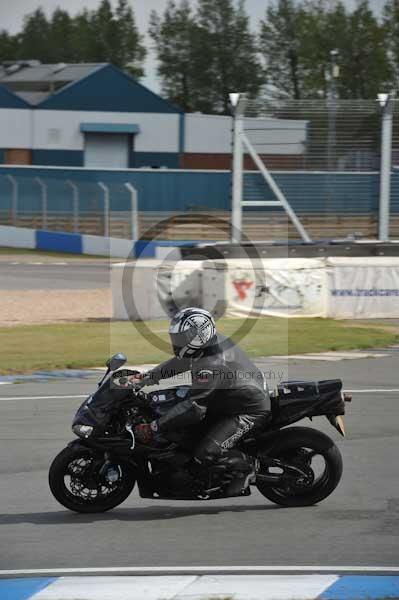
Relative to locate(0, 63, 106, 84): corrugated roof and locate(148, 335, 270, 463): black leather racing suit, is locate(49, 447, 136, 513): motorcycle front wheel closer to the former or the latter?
locate(148, 335, 270, 463): black leather racing suit

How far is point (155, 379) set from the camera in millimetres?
7320

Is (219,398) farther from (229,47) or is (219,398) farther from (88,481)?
(229,47)

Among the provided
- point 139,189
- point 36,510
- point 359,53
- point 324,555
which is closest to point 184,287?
point 36,510

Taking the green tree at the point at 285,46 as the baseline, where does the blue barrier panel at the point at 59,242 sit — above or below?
below

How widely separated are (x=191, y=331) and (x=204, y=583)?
1.87 m

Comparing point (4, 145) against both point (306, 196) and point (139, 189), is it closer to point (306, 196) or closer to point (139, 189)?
point (139, 189)

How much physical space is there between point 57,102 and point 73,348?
40.8m

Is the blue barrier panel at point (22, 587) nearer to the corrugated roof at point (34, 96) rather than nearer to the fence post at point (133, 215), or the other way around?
Result: the fence post at point (133, 215)

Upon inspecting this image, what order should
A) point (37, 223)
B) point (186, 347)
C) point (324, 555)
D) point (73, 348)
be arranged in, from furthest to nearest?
1. point (37, 223)
2. point (73, 348)
3. point (186, 347)
4. point (324, 555)

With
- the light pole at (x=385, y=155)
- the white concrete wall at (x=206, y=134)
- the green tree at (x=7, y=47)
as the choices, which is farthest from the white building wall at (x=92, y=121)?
the green tree at (x=7, y=47)

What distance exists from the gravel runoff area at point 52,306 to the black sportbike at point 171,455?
11.4 m

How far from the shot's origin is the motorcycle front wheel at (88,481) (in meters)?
7.23

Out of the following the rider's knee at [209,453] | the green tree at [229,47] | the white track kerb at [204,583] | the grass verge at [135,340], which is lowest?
the white track kerb at [204,583]

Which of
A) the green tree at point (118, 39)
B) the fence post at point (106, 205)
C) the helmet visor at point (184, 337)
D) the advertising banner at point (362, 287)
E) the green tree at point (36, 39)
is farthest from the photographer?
the green tree at point (36, 39)
